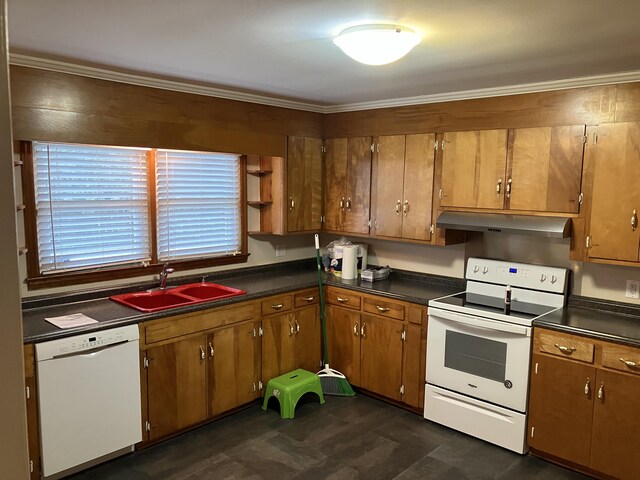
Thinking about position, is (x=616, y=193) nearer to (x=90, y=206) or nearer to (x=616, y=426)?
(x=616, y=426)

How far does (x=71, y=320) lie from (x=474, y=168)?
2.84 m

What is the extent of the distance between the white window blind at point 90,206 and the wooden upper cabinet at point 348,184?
1631 mm

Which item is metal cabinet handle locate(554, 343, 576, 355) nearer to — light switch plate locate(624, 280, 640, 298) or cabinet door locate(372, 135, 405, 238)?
light switch plate locate(624, 280, 640, 298)

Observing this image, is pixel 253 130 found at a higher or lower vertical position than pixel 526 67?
lower

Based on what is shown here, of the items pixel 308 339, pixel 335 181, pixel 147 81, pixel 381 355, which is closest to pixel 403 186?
pixel 335 181

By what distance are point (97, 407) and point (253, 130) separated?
2.27 m

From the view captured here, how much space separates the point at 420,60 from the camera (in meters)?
2.70

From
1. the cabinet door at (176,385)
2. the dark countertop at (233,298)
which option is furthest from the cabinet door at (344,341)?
the cabinet door at (176,385)

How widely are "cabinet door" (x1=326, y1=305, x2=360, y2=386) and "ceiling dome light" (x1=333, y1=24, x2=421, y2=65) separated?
2.29m

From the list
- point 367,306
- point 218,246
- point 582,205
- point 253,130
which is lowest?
point 367,306

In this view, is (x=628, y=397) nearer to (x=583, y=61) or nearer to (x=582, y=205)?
(x=582, y=205)

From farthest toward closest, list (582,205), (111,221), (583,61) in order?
(111,221)
(582,205)
(583,61)

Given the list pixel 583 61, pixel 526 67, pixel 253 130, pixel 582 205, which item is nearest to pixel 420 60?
pixel 526 67

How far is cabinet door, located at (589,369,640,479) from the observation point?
2756 millimetres
